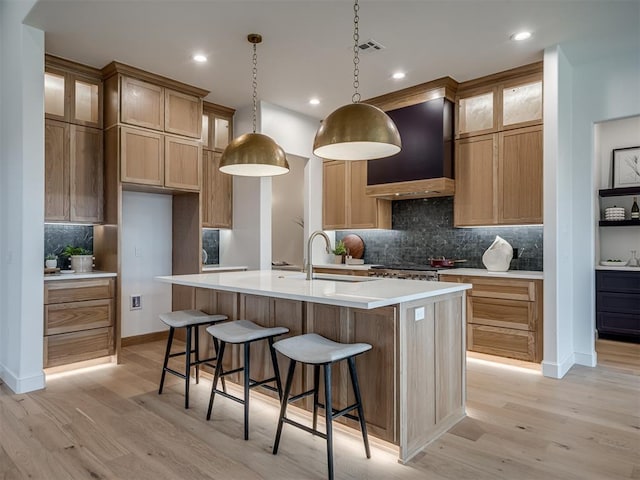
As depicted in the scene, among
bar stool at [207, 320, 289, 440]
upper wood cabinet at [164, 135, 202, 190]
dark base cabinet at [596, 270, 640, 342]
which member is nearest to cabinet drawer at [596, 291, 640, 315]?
dark base cabinet at [596, 270, 640, 342]

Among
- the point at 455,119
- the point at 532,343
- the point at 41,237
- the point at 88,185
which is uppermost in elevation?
the point at 455,119

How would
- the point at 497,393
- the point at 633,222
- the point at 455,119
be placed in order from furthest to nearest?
the point at 633,222 < the point at 455,119 < the point at 497,393

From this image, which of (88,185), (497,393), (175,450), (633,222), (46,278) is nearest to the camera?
(175,450)

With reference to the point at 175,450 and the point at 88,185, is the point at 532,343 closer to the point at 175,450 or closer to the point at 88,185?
the point at 175,450

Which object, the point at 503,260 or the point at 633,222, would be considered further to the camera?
the point at 633,222

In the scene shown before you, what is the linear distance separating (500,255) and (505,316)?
638 millimetres

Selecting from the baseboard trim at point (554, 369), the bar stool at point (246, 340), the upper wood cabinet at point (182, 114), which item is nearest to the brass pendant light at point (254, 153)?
the bar stool at point (246, 340)

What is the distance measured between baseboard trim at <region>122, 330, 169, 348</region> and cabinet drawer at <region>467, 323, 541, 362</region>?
345 centimetres

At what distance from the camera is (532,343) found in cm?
387

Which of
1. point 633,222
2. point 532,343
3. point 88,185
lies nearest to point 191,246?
point 88,185

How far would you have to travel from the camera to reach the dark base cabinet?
16.1 feet

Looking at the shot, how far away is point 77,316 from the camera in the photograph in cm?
385

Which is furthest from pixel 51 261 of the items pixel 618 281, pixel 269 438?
pixel 618 281

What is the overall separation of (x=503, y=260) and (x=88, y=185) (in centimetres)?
420
